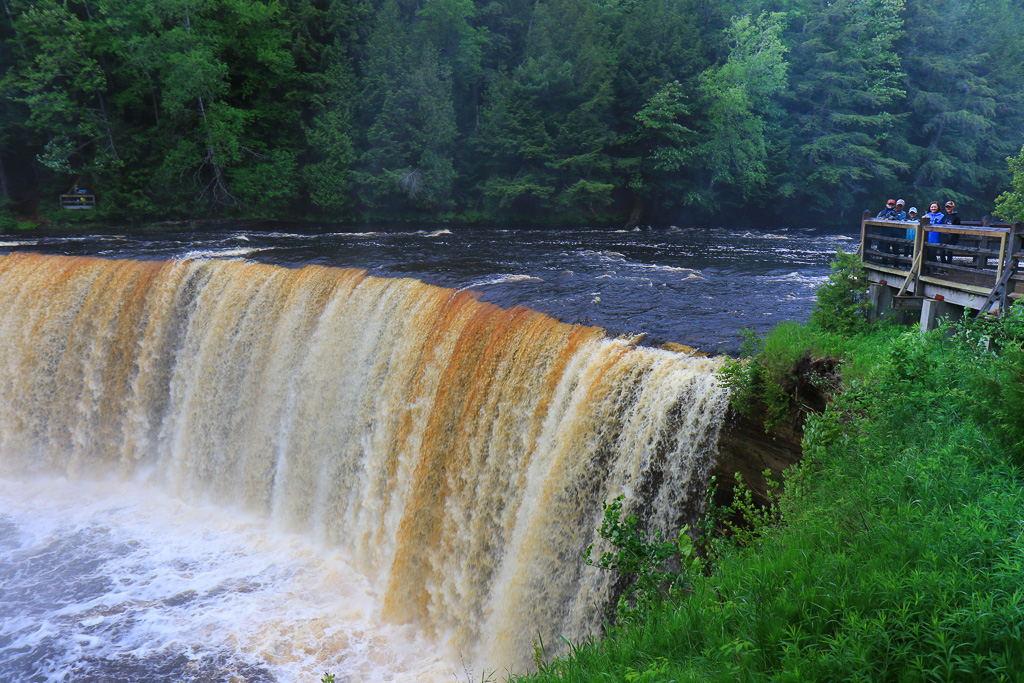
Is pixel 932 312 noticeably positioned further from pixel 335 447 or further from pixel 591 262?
pixel 591 262

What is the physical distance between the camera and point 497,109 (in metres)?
27.4

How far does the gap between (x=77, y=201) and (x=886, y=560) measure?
29.1 m

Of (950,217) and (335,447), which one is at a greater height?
(950,217)

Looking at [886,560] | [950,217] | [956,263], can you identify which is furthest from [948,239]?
[886,560]

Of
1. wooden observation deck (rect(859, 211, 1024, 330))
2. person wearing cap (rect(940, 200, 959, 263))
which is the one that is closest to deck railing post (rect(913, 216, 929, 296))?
wooden observation deck (rect(859, 211, 1024, 330))

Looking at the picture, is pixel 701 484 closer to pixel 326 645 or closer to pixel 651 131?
pixel 326 645

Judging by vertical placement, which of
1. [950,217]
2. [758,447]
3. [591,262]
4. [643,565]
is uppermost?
[950,217]

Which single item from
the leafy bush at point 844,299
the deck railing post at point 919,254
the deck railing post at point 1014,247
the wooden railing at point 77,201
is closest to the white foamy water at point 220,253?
the wooden railing at point 77,201

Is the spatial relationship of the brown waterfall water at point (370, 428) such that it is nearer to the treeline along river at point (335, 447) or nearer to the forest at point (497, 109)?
the treeline along river at point (335, 447)

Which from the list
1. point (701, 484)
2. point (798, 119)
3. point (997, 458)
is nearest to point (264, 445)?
point (701, 484)

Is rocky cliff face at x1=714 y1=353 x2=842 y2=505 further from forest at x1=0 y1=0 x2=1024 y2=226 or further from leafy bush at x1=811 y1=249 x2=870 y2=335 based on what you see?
forest at x1=0 y1=0 x2=1024 y2=226

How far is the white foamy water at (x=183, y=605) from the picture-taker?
819cm

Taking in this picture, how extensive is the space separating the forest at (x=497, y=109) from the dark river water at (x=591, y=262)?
349 cm

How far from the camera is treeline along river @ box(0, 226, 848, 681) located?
7270 mm
